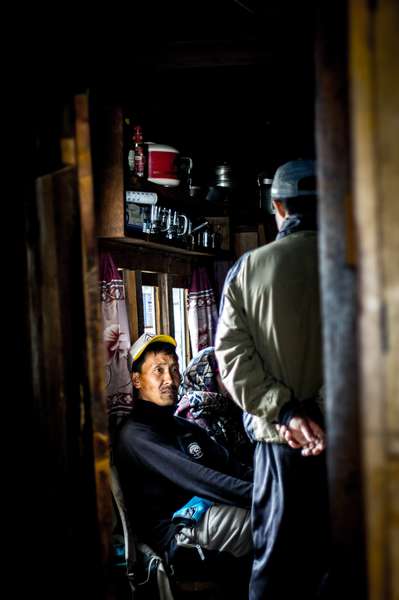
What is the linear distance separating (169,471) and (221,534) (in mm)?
485

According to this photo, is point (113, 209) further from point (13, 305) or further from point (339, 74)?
point (339, 74)

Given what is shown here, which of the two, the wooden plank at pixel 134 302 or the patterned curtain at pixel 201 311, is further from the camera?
the patterned curtain at pixel 201 311

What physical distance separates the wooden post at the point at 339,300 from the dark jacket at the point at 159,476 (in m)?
1.75

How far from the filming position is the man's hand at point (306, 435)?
2.49 metres

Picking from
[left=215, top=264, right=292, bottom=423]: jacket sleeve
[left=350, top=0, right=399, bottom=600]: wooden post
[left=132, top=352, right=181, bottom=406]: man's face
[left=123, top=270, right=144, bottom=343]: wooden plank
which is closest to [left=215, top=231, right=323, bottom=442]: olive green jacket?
[left=215, top=264, right=292, bottom=423]: jacket sleeve

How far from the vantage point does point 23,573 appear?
2236mm

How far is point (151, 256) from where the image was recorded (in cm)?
518

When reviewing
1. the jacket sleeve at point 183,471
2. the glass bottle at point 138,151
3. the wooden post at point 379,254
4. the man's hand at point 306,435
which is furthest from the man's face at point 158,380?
the wooden post at point 379,254

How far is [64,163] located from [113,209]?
59.0 inches

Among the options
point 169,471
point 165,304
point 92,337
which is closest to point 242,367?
point 92,337

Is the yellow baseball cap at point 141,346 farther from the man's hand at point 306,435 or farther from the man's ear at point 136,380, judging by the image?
the man's hand at point 306,435

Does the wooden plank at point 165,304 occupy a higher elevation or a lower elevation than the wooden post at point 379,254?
lower

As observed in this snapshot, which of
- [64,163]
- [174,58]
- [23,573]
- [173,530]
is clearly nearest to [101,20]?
[174,58]

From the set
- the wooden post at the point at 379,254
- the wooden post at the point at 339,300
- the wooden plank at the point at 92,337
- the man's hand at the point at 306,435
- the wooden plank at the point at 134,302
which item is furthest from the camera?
the wooden plank at the point at 134,302
